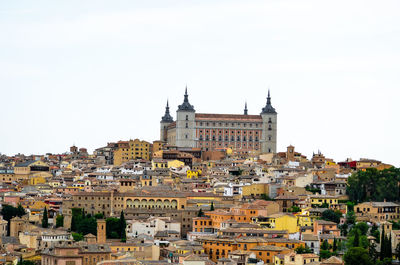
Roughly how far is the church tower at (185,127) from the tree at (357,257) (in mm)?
67874

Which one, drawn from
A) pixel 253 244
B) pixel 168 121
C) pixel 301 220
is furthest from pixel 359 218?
pixel 168 121

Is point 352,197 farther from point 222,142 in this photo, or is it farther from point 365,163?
point 222,142

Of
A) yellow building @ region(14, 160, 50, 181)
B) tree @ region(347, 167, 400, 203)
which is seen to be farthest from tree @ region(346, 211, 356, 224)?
yellow building @ region(14, 160, 50, 181)

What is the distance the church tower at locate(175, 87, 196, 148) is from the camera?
12825 cm

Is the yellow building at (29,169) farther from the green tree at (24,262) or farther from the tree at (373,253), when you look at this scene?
the tree at (373,253)

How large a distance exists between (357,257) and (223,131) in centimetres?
7003

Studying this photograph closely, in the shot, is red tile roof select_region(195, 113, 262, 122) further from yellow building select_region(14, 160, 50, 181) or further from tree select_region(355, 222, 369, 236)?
tree select_region(355, 222, 369, 236)

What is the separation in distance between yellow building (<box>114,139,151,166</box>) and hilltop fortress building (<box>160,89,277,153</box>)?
1001 centimetres

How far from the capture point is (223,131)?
427 ft

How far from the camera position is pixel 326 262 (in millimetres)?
60312

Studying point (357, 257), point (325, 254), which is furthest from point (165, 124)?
point (357, 257)

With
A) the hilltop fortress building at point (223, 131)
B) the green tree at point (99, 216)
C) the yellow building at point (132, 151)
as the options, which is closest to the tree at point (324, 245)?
the green tree at point (99, 216)

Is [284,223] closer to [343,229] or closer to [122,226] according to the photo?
[343,229]

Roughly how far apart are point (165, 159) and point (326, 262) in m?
49.3
